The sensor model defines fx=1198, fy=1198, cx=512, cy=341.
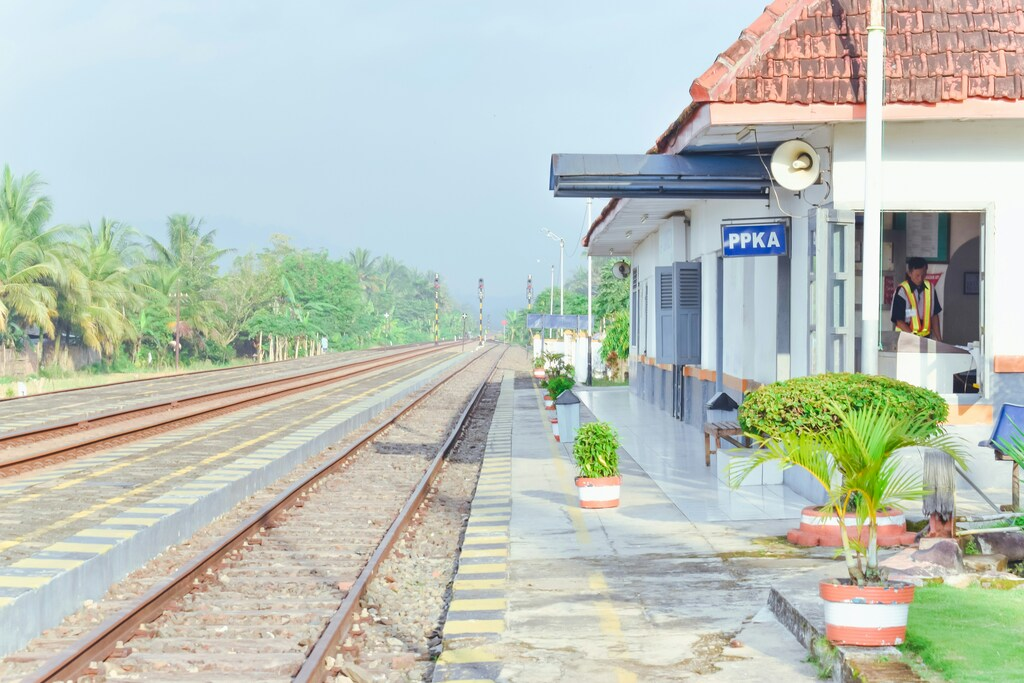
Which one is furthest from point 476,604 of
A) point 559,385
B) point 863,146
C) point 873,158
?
point 559,385

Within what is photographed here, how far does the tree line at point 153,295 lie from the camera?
151 ft

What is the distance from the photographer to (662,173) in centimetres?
1302

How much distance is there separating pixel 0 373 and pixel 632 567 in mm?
42284

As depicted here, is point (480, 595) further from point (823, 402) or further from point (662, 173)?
point (662, 173)

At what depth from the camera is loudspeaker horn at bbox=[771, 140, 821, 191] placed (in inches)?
473

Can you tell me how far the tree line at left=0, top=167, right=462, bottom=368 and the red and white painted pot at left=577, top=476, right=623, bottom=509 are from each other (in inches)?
1353

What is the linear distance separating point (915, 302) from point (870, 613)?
1026cm

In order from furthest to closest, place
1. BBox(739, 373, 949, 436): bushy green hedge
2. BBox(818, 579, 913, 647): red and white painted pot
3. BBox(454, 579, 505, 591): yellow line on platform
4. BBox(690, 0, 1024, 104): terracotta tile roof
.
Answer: BBox(690, 0, 1024, 104): terracotta tile roof → BBox(739, 373, 949, 436): bushy green hedge → BBox(454, 579, 505, 591): yellow line on platform → BBox(818, 579, 913, 647): red and white painted pot

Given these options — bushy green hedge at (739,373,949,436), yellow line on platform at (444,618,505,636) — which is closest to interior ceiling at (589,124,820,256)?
bushy green hedge at (739,373,949,436)

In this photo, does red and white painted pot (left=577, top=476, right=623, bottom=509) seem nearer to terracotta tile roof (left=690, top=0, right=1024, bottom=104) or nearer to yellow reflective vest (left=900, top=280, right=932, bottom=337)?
terracotta tile roof (left=690, top=0, right=1024, bottom=104)

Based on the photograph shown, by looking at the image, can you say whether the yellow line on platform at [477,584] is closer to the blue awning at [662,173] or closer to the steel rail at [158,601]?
the steel rail at [158,601]

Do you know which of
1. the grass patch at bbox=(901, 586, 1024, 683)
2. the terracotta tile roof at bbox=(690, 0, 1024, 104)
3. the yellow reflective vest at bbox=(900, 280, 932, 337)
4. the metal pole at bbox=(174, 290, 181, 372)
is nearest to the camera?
the grass patch at bbox=(901, 586, 1024, 683)

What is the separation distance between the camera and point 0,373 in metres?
46.0

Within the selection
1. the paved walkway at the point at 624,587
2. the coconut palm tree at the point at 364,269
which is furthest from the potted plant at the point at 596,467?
the coconut palm tree at the point at 364,269
